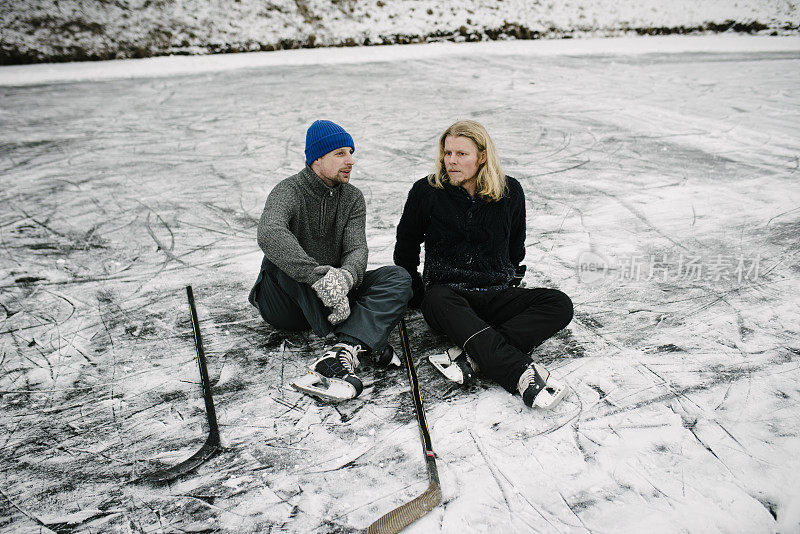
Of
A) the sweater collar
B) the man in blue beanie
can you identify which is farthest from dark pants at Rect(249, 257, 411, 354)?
the sweater collar

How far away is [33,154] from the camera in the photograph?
5.71m

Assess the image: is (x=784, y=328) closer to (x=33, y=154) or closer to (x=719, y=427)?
(x=719, y=427)

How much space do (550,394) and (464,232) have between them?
854 mm

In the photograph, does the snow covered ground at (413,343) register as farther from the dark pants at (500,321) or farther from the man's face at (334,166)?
the man's face at (334,166)

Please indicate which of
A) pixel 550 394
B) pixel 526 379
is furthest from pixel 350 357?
pixel 550 394

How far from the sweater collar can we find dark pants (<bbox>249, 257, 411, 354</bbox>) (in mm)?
413

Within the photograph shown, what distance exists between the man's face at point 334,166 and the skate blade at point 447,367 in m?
0.94

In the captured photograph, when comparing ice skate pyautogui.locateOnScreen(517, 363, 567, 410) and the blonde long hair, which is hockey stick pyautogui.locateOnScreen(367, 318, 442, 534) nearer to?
ice skate pyautogui.locateOnScreen(517, 363, 567, 410)

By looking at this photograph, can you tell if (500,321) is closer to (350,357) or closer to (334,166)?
(350,357)

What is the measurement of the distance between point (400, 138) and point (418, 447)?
439 centimetres

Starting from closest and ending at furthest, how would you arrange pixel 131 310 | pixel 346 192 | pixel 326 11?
pixel 346 192 → pixel 131 310 → pixel 326 11

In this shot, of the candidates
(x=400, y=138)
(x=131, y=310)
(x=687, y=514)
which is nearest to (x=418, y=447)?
(x=687, y=514)

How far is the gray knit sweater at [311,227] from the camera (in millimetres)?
2436

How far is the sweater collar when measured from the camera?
2.56 metres
